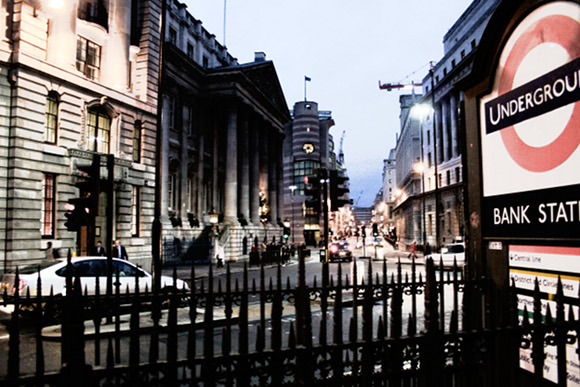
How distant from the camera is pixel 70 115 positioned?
2091 centimetres

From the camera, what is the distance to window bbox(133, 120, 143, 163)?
2619 centimetres

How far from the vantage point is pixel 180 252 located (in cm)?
3406

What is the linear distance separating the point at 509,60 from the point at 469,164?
4.28 ft

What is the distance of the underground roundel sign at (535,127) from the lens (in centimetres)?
375

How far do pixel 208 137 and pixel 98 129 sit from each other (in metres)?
20.3

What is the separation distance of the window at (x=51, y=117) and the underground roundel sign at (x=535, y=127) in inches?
807

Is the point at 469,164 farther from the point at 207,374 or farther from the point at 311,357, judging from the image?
the point at 207,374

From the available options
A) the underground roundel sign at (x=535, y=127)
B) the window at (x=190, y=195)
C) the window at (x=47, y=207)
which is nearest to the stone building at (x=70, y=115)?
the window at (x=47, y=207)

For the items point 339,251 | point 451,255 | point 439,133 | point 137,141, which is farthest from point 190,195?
point 439,133

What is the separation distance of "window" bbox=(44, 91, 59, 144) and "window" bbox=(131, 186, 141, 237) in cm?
657

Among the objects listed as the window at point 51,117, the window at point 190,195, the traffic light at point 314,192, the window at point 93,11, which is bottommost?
the traffic light at point 314,192

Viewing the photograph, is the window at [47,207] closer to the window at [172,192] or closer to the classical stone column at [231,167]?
the window at [172,192]

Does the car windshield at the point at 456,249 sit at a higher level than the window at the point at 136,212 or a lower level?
lower

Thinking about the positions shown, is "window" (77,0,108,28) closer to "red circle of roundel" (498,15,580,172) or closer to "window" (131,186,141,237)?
"window" (131,186,141,237)
